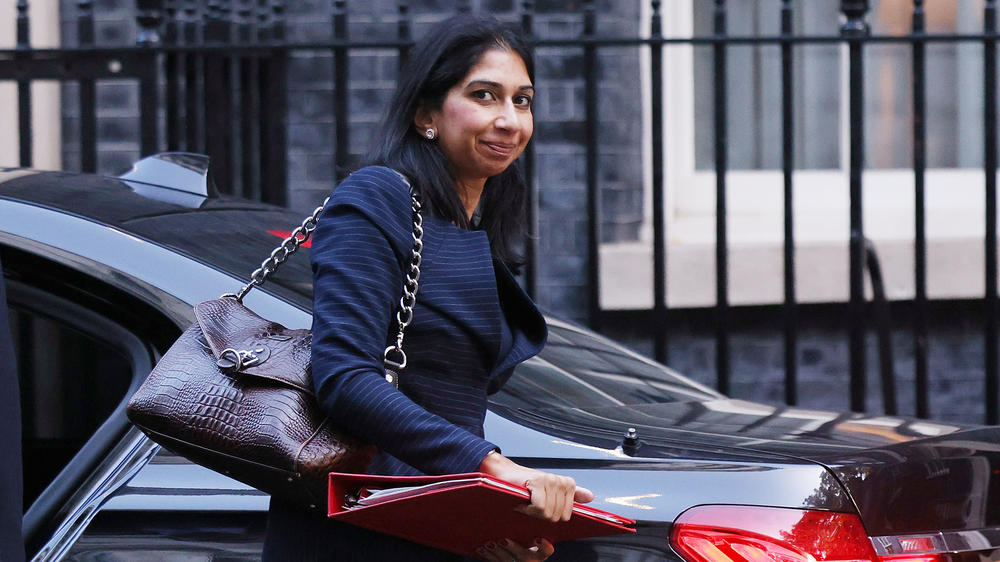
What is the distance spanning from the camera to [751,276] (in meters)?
5.75

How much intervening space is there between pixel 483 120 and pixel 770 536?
729mm

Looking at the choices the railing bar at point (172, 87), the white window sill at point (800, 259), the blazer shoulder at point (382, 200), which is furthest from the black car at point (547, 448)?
the white window sill at point (800, 259)

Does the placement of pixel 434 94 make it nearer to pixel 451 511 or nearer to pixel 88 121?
pixel 451 511

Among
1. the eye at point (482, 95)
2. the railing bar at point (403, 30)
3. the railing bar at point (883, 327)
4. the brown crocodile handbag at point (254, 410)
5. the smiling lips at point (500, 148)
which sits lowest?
the railing bar at point (883, 327)

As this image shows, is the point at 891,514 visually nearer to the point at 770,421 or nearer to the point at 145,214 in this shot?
the point at 770,421

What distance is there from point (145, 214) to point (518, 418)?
858 mm

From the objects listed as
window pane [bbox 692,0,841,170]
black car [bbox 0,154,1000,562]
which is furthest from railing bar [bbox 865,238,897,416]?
black car [bbox 0,154,1000,562]

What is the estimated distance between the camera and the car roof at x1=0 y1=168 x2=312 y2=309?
2.34 metres

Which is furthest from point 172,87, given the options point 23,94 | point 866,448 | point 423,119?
point 866,448

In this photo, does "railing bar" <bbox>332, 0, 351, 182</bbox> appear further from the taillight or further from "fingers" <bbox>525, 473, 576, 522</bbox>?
"fingers" <bbox>525, 473, 576, 522</bbox>

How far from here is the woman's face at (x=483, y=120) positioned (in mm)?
1919

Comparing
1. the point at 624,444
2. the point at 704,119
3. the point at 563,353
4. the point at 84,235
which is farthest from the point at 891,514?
the point at 704,119

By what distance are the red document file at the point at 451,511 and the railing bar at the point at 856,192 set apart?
3237 mm

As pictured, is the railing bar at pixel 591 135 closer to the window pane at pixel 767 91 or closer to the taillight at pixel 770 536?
the window pane at pixel 767 91
